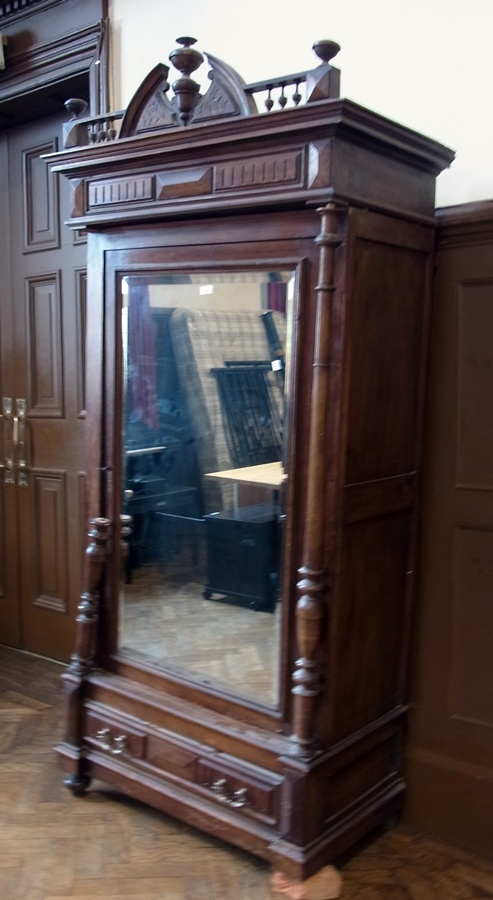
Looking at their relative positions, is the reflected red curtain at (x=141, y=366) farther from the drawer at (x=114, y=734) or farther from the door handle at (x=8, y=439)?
the door handle at (x=8, y=439)

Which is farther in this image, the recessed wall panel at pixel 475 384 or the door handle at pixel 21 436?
the door handle at pixel 21 436

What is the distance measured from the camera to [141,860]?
6.19 ft

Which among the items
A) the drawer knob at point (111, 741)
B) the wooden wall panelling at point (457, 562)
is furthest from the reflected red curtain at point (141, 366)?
the drawer knob at point (111, 741)

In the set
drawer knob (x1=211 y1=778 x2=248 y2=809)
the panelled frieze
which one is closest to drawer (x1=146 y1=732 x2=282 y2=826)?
drawer knob (x1=211 y1=778 x2=248 y2=809)

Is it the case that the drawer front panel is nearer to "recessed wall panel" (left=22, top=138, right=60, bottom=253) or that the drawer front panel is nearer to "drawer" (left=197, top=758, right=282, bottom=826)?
"drawer" (left=197, top=758, right=282, bottom=826)

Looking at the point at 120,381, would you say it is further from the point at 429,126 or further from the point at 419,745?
the point at 419,745

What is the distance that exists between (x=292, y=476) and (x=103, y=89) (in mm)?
1560

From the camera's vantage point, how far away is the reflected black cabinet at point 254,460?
5.35ft

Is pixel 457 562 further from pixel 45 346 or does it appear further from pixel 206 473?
pixel 45 346

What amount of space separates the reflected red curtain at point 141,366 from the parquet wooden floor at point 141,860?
3.44 feet

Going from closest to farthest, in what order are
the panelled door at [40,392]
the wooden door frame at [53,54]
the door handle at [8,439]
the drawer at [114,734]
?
the drawer at [114,734] < the wooden door frame at [53,54] < the panelled door at [40,392] < the door handle at [8,439]

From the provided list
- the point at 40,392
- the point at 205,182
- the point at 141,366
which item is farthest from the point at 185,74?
the point at 40,392

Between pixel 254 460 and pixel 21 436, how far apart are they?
4.98 feet

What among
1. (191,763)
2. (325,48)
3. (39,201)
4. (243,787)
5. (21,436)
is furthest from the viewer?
(21,436)
